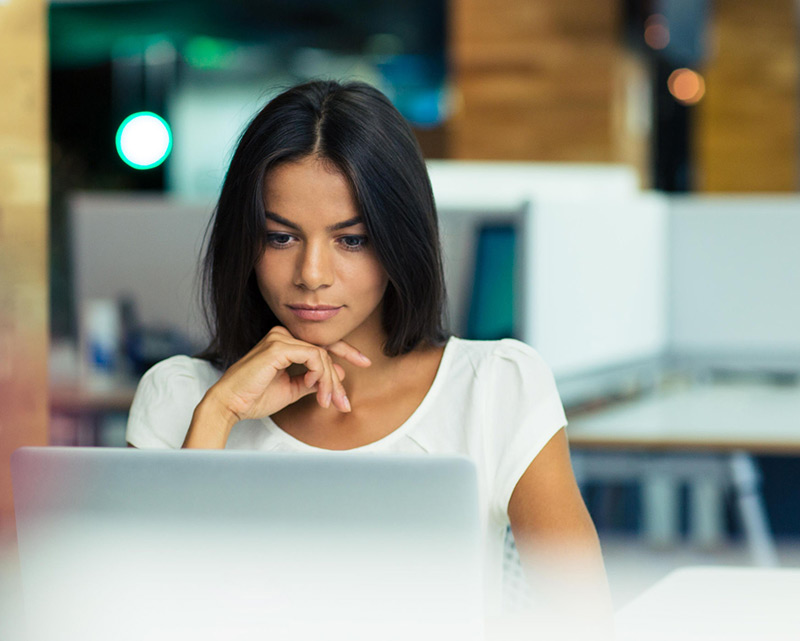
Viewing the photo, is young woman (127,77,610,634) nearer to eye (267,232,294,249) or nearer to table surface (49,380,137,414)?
eye (267,232,294,249)

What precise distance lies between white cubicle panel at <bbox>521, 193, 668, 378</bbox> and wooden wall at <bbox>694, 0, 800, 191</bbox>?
3.91 meters

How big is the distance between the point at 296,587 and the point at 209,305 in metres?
0.64

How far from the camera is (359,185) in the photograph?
98 centimetres

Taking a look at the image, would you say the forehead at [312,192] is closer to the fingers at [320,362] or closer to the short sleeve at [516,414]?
the fingers at [320,362]

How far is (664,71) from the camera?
895cm

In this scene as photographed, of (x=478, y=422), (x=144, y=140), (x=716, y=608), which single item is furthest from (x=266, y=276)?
(x=144, y=140)

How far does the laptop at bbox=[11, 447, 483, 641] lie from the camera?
61cm

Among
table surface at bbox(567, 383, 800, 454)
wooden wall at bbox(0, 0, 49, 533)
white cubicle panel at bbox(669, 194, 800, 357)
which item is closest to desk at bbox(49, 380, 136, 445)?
table surface at bbox(567, 383, 800, 454)

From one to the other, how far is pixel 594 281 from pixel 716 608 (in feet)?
4.81

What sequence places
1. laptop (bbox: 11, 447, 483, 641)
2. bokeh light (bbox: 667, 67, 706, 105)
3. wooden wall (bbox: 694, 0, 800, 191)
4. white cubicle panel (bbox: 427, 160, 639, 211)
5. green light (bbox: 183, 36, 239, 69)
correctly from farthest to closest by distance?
green light (bbox: 183, 36, 239, 69) → bokeh light (bbox: 667, 67, 706, 105) → wooden wall (bbox: 694, 0, 800, 191) → white cubicle panel (bbox: 427, 160, 639, 211) → laptop (bbox: 11, 447, 483, 641)

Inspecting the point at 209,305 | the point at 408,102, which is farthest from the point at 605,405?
the point at 408,102

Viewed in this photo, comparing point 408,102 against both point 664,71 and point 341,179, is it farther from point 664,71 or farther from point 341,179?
point 341,179

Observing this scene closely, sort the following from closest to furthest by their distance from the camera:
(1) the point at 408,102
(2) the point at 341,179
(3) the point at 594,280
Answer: (2) the point at 341,179
(3) the point at 594,280
(1) the point at 408,102

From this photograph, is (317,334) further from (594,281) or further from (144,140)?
(144,140)
